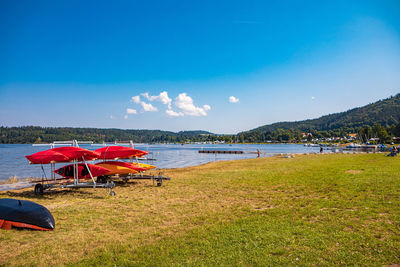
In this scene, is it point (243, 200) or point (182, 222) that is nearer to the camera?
point (182, 222)

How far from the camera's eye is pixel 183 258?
462 cm

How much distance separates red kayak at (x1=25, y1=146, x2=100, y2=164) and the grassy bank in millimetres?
3662

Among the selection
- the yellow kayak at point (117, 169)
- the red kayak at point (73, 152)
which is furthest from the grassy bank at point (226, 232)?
the yellow kayak at point (117, 169)

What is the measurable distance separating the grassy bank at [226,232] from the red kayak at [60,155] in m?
3.66

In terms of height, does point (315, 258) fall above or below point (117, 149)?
below

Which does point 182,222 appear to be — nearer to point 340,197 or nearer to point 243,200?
point 243,200

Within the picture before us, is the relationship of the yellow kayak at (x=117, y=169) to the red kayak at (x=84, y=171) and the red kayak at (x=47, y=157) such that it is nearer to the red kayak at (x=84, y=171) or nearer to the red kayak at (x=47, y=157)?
the red kayak at (x=84, y=171)

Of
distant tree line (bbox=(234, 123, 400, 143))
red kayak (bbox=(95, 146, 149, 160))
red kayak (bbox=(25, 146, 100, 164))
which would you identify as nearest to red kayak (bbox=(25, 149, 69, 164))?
red kayak (bbox=(25, 146, 100, 164))

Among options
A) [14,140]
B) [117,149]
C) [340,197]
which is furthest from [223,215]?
[14,140]

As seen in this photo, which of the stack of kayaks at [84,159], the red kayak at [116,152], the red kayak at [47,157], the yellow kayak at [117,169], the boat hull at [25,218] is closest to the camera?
the boat hull at [25,218]

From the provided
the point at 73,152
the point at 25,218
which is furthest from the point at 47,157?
the point at 25,218

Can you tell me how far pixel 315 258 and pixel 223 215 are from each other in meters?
3.37

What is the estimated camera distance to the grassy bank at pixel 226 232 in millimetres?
4602

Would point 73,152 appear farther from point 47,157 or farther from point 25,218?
point 25,218
